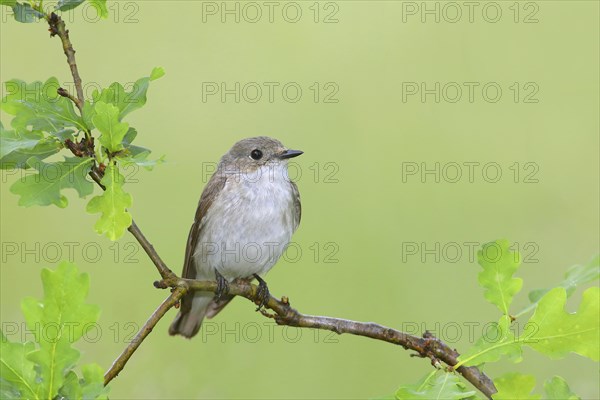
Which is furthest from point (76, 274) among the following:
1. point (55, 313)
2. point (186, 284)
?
point (186, 284)

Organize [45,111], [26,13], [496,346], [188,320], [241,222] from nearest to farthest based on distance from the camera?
1. [496,346]
2. [45,111]
3. [26,13]
4. [241,222]
5. [188,320]

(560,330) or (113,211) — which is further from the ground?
(113,211)

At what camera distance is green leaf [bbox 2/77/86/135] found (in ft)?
7.91

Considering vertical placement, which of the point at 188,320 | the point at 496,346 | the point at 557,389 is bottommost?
the point at 188,320

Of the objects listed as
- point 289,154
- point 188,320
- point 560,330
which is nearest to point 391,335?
point 560,330

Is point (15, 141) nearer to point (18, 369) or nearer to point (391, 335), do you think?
point (18, 369)

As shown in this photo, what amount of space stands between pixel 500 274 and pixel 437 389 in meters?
0.46

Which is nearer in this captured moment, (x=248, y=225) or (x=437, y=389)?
(x=437, y=389)

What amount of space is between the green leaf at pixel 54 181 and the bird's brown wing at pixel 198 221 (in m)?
3.18

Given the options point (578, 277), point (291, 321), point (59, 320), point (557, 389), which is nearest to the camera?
point (59, 320)

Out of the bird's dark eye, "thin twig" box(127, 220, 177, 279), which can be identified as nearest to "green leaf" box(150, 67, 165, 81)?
"thin twig" box(127, 220, 177, 279)

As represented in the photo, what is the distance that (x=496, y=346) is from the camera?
2.32 m

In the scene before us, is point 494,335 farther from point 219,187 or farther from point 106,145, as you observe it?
point 219,187

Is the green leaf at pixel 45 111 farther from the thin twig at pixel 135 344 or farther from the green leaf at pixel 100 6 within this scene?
the thin twig at pixel 135 344
